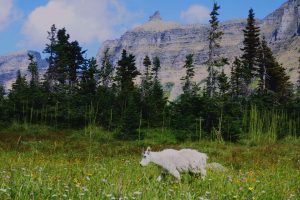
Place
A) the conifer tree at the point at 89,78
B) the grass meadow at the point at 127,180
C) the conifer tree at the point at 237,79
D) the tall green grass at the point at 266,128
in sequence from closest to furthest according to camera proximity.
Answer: the grass meadow at the point at 127,180 < the tall green grass at the point at 266,128 < the conifer tree at the point at 89,78 < the conifer tree at the point at 237,79

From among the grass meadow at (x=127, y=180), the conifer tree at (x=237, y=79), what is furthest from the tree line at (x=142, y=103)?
the grass meadow at (x=127, y=180)

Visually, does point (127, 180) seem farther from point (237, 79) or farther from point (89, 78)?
point (237, 79)

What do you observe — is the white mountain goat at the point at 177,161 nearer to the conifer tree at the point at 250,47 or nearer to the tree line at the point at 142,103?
the tree line at the point at 142,103

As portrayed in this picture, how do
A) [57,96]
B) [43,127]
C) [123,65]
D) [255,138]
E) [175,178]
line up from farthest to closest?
[123,65]
[57,96]
[43,127]
[255,138]
[175,178]

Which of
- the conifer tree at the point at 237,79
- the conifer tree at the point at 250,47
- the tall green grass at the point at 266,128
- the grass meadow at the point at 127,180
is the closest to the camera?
the grass meadow at the point at 127,180

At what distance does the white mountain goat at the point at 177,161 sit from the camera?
28.6 ft

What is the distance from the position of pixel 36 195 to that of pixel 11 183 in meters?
0.43

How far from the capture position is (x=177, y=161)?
895cm

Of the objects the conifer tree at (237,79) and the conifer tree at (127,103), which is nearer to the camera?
the conifer tree at (127,103)

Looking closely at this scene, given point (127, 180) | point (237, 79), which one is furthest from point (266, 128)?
point (127, 180)

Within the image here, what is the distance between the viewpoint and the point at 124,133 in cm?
3534

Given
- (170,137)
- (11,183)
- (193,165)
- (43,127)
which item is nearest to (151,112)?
(170,137)

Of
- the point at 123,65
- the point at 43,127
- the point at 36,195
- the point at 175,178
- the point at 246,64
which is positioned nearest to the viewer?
the point at 36,195

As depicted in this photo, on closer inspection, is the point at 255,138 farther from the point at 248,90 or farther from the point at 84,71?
the point at 84,71
